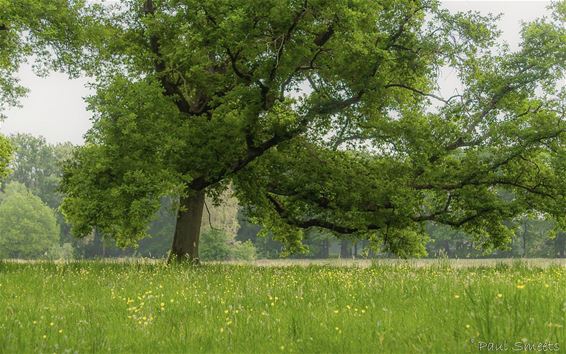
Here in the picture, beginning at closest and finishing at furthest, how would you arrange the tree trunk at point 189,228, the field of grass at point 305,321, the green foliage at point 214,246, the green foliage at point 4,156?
the field of grass at point 305,321 → the tree trunk at point 189,228 → the green foliage at point 4,156 → the green foliage at point 214,246

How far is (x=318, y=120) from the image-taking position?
76.0 ft

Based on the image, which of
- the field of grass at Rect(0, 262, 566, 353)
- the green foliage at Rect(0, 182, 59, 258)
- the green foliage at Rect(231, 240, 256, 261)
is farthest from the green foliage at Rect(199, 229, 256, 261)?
the field of grass at Rect(0, 262, 566, 353)

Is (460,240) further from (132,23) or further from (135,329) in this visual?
(135,329)

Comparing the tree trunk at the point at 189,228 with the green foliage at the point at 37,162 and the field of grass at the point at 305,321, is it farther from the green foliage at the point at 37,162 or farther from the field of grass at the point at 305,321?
the green foliage at the point at 37,162

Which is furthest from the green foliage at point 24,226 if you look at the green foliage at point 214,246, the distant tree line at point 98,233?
the green foliage at point 214,246

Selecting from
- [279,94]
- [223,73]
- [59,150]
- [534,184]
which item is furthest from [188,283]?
[59,150]

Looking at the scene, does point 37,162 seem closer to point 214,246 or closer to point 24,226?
point 24,226

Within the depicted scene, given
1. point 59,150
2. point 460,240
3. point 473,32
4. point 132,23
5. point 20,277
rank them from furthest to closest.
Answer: point 59,150
point 460,240
point 132,23
point 473,32
point 20,277

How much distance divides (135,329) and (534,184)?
19.7m

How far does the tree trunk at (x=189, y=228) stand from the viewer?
22469mm

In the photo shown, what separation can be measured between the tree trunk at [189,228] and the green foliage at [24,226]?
61.9 metres

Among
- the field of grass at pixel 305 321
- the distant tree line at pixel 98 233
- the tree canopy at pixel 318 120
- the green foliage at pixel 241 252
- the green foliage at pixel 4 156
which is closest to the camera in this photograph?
the field of grass at pixel 305 321

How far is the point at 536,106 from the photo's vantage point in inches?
853

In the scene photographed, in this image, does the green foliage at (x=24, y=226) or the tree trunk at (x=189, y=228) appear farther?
the green foliage at (x=24, y=226)
